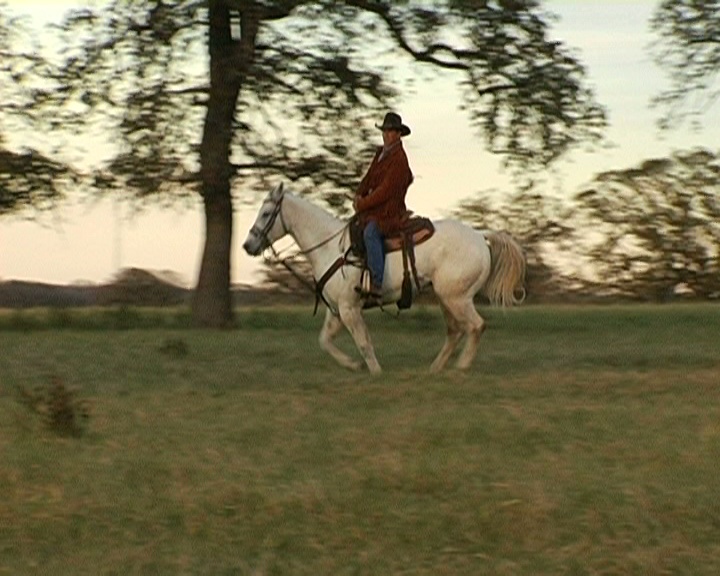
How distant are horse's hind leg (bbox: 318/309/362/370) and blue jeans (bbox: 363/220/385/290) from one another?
0.77 m

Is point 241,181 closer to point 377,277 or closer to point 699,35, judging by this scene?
point 699,35

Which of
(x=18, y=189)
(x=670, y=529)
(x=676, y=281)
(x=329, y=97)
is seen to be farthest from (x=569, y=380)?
(x=676, y=281)

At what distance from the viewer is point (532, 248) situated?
38.8 m

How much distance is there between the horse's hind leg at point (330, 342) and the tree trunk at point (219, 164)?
27.1 feet

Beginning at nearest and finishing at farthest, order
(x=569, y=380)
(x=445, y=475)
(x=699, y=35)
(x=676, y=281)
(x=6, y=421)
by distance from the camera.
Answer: (x=445, y=475)
(x=6, y=421)
(x=569, y=380)
(x=699, y=35)
(x=676, y=281)

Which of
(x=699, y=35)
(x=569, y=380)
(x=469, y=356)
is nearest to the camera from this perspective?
(x=569, y=380)

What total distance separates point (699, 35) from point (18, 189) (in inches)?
436

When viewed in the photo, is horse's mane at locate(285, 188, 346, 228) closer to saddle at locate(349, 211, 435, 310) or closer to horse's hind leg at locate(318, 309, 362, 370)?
saddle at locate(349, 211, 435, 310)

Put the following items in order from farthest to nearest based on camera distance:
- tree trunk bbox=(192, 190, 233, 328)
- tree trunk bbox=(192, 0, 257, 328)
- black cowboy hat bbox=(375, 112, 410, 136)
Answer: tree trunk bbox=(192, 190, 233, 328)
tree trunk bbox=(192, 0, 257, 328)
black cowboy hat bbox=(375, 112, 410, 136)

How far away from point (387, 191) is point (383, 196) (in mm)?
71

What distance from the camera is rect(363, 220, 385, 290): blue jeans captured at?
1566 centimetres

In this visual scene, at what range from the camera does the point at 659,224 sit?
134ft

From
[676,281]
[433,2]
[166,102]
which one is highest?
[433,2]

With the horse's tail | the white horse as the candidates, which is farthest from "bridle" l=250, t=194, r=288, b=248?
the horse's tail
